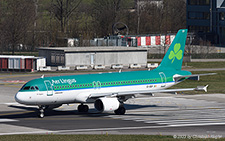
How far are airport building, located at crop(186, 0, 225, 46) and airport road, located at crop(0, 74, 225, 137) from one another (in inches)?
4508

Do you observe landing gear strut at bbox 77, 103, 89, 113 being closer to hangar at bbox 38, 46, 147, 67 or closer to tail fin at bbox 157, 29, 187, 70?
tail fin at bbox 157, 29, 187, 70

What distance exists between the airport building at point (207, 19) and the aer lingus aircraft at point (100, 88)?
121072 millimetres

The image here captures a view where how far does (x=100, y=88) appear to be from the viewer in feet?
151

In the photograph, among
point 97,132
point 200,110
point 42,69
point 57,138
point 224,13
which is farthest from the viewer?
point 224,13

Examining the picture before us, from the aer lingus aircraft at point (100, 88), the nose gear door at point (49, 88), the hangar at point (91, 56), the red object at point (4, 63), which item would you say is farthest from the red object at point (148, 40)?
the nose gear door at point (49, 88)

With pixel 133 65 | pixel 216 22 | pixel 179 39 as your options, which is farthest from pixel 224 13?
pixel 179 39

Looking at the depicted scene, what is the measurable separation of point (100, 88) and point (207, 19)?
5445 inches

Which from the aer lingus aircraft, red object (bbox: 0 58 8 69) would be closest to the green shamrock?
the aer lingus aircraft

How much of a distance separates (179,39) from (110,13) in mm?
120546

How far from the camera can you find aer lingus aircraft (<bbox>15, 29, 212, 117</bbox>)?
42406 millimetres

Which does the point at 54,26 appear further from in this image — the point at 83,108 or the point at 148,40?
the point at 83,108

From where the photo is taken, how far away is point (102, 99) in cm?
4366

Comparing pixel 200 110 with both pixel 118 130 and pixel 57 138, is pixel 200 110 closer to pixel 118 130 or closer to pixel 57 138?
pixel 118 130

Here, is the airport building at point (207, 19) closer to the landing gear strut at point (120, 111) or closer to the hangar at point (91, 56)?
the hangar at point (91, 56)
